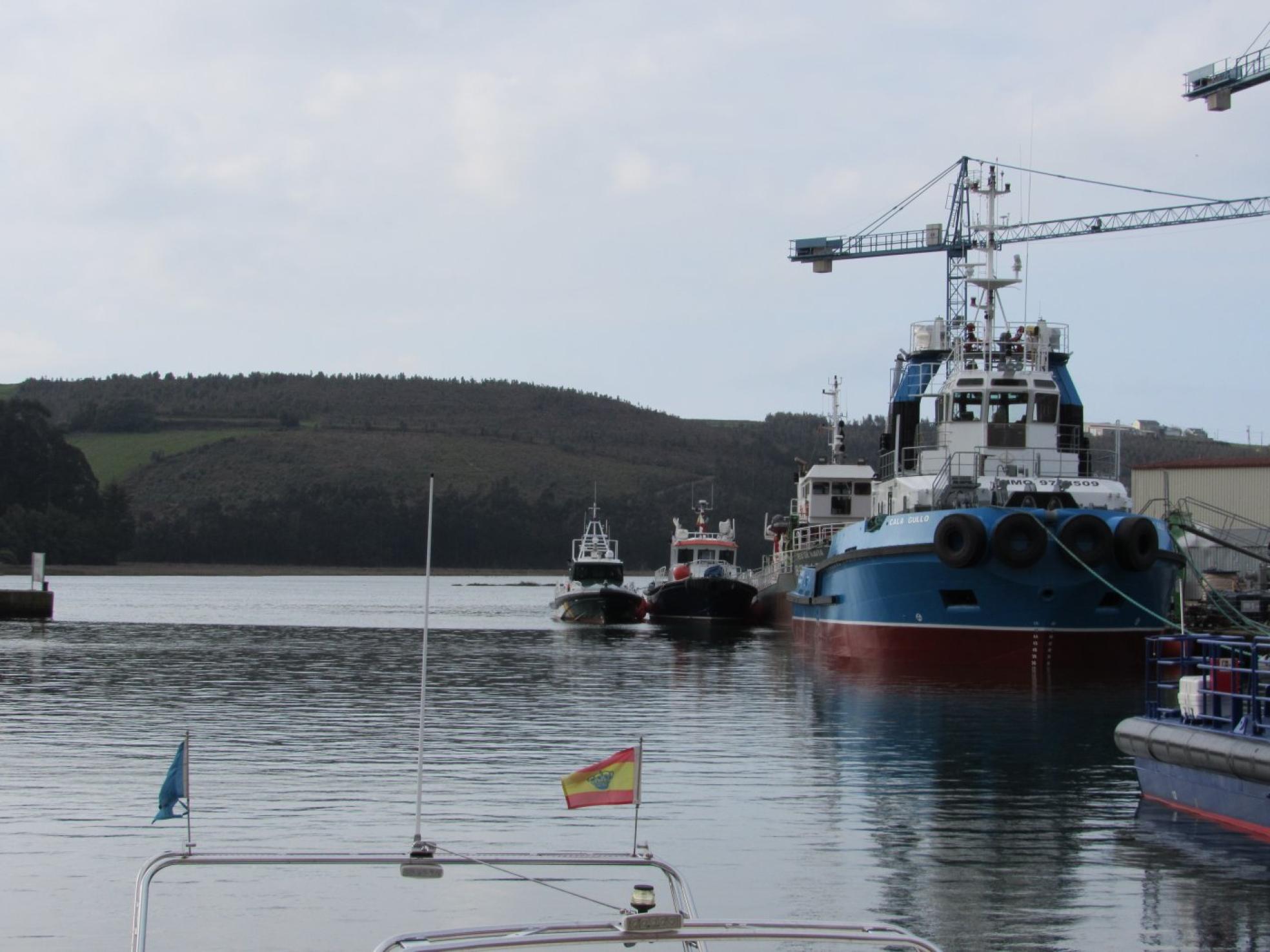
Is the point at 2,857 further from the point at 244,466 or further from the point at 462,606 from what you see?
the point at 244,466

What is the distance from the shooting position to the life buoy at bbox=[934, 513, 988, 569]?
29.5m

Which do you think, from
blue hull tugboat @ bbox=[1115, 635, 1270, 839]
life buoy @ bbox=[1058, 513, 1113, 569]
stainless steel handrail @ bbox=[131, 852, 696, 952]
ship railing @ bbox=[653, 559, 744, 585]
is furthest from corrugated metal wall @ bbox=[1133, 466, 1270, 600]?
stainless steel handrail @ bbox=[131, 852, 696, 952]

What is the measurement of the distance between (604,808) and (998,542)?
1488cm

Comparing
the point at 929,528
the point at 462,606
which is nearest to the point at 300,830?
the point at 929,528

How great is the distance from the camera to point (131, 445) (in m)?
193

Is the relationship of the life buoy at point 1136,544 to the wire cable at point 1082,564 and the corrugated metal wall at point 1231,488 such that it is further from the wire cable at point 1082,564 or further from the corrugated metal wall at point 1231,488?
the corrugated metal wall at point 1231,488

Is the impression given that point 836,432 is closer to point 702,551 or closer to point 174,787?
point 702,551

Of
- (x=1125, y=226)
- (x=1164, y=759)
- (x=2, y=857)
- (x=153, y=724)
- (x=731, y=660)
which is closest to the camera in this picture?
(x=2, y=857)

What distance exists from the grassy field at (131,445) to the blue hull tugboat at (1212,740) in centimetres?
17137

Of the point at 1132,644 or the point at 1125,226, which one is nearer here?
the point at 1132,644

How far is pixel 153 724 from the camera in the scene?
23.2 m

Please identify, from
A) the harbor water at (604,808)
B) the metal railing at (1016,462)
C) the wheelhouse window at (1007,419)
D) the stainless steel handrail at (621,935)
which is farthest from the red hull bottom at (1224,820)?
the wheelhouse window at (1007,419)

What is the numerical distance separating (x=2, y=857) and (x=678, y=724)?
1261 cm

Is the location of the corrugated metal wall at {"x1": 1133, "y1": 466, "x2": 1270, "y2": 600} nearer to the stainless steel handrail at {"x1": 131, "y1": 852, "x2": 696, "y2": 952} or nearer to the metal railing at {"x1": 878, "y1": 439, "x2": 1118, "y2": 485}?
the metal railing at {"x1": 878, "y1": 439, "x2": 1118, "y2": 485}
